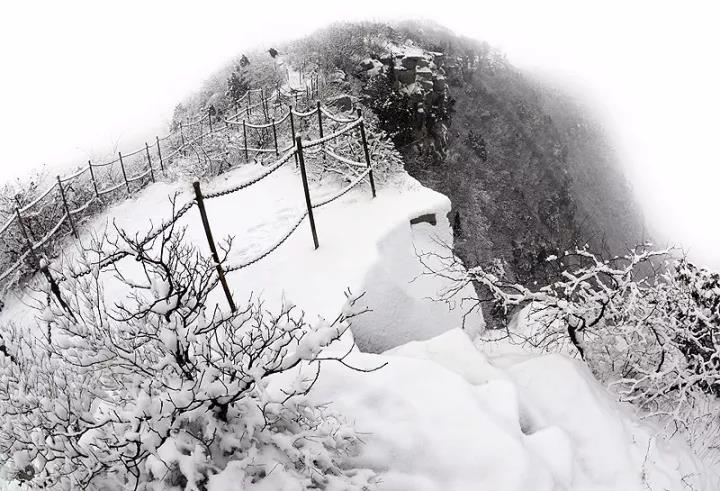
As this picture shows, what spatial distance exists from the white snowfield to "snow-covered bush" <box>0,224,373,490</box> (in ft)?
0.53

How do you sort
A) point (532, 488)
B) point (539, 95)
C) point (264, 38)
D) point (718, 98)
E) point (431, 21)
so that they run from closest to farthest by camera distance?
point (532, 488) < point (264, 38) < point (431, 21) < point (539, 95) < point (718, 98)

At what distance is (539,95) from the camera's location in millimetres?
30797

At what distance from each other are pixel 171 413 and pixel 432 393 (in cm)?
188

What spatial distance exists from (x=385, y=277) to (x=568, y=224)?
22785mm

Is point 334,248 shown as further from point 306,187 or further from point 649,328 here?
point 649,328

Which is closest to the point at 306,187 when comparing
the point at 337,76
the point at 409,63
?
the point at 337,76

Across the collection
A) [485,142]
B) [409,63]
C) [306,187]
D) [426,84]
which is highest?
[306,187]

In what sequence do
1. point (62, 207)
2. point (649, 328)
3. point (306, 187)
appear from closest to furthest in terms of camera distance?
1. point (649, 328)
2. point (306, 187)
3. point (62, 207)

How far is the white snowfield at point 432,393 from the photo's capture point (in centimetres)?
296

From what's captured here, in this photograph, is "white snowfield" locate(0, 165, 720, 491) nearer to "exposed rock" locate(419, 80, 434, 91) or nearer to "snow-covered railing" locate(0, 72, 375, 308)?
"snow-covered railing" locate(0, 72, 375, 308)

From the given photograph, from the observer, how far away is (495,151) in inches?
995

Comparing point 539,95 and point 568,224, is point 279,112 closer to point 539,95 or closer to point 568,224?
point 568,224

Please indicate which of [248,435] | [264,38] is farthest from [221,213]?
[264,38]

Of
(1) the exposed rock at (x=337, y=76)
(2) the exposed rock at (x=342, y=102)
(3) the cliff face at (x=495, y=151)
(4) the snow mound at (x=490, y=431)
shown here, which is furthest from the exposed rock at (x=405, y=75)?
(4) the snow mound at (x=490, y=431)
